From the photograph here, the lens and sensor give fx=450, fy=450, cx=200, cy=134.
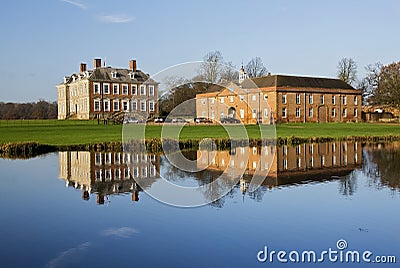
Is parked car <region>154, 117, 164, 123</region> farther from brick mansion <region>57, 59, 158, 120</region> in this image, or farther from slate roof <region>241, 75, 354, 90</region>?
brick mansion <region>57, 59, 158, 120</region>

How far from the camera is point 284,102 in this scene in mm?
56969

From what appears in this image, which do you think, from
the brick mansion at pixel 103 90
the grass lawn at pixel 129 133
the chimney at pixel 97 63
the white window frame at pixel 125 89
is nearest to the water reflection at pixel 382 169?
the grass lawn at pixel 129 133

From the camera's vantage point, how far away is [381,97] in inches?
2394

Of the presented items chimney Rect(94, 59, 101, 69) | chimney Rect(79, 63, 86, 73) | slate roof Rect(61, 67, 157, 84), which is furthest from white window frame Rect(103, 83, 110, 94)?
chimney Rect(79, 63, 86, 73)

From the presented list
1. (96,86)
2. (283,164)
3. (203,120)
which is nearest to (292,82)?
(203,120)

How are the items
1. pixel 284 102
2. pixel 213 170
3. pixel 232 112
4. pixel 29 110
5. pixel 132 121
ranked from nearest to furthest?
pixel 213 170 < pixel 132 121 < pixel 284 102 < pixel 232 112 < pixel 29 110

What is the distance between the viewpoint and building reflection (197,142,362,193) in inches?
558

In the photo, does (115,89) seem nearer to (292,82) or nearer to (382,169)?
(292,82)

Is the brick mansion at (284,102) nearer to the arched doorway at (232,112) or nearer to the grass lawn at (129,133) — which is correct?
the arched doorway at (232,112)

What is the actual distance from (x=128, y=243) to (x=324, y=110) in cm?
5683

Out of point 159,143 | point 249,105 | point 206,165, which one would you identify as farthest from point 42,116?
point 206,165

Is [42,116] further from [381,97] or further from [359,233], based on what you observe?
[359,233]

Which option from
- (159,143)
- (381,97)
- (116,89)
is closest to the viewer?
(159,143)

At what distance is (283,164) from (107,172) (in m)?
6.61
